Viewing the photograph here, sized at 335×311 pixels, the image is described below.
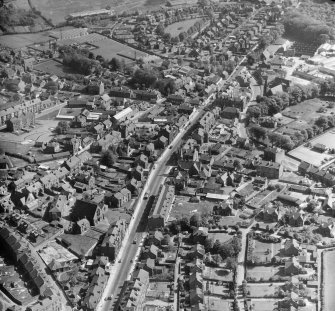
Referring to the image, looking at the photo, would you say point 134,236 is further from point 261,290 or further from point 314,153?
point 314,153

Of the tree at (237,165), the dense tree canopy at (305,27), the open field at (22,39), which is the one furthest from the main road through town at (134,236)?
the open field at (22,39)

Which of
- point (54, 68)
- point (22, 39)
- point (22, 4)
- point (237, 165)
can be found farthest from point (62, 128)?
point (22, 4)

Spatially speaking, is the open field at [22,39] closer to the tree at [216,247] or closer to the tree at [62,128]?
the tree at [62,128]

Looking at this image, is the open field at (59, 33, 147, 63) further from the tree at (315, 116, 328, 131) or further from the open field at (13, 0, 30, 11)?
the tree at (315, 116, 328, 131)

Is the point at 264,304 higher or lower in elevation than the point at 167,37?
higher

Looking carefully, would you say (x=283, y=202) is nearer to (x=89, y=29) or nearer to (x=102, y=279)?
(x=102, y=279)
